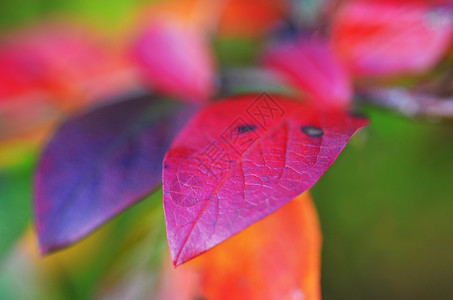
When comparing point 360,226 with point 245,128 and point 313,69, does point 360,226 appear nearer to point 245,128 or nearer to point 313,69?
point 313,69

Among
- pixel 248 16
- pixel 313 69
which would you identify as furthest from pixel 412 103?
pixel 248 16

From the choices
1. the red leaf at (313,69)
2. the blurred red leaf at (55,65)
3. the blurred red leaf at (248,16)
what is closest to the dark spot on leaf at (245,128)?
the red leaf at (313,69)

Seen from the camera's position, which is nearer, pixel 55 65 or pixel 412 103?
pixel 412 103

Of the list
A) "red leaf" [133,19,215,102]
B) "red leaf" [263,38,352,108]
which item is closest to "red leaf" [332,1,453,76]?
"red leaf" [263,38,352,108]

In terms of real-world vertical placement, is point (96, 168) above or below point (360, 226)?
above

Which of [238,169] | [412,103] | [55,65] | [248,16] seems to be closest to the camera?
[238,169]

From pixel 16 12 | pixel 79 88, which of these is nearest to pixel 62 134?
pixel 79 88

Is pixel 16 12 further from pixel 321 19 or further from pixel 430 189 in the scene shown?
pixel 430 189

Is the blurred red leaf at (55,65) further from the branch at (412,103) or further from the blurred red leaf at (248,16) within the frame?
the branch at (412,103)
